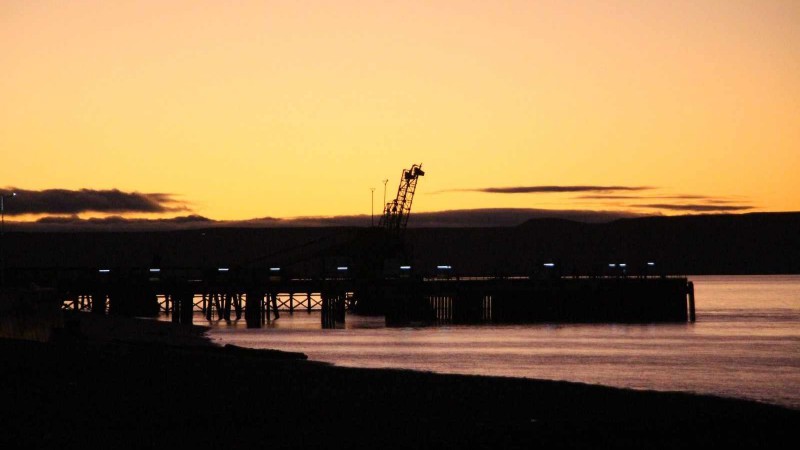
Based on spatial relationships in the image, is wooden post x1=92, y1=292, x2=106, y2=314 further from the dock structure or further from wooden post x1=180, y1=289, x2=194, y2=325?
wooden post x1=180, y1=289, x2=194, y2=325

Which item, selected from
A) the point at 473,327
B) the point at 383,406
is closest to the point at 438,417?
the point at 383,406

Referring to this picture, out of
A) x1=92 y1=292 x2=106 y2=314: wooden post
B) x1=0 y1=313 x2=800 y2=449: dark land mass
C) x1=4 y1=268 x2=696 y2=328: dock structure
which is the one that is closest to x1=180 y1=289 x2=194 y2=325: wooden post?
x1=4 y1=268 x2=696 y2=328: dock structure

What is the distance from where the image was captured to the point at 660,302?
119 meters

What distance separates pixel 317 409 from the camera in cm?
3019

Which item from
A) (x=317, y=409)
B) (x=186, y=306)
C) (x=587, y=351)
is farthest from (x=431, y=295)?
(x=317, y=409)

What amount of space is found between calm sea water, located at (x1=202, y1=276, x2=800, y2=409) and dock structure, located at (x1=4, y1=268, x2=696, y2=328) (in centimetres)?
362

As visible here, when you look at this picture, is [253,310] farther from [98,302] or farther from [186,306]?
[98,302]

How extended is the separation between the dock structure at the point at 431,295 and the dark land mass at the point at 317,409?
67.2 meters

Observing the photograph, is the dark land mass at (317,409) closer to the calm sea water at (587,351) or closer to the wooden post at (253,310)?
the calm sea water at (587,351)

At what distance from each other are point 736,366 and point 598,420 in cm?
3553

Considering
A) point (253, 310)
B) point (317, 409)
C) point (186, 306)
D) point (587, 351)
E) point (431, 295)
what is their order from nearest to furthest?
point (317, 409)
point (587, 351)
point (186, 306)
point (253, 310)
point (431, 295)

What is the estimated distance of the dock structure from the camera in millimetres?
108875

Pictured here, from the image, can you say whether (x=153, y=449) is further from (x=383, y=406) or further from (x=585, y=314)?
(x=585, y=314)

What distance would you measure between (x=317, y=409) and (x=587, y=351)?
1786 inches
